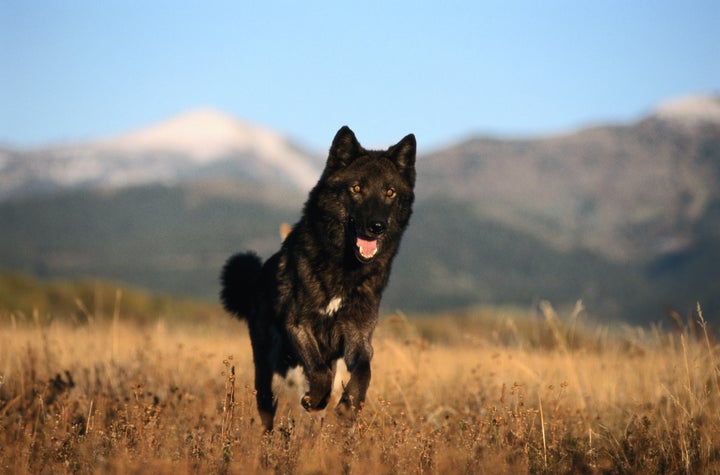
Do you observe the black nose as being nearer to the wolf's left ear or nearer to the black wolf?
the black wolf

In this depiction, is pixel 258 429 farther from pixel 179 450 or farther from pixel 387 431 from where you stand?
A: pixel 387 431

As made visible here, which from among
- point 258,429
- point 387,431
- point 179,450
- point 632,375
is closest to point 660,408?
point 632,375

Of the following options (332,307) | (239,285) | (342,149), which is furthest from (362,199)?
(239,285)

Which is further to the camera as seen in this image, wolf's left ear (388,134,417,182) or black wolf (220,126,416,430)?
wolf's left ear (388,134,417,182)

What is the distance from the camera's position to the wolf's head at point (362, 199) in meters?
6.76

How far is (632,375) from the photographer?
9.70 meters

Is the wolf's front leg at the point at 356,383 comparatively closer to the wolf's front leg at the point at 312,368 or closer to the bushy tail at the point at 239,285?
the wolf's front leg at the point at 312,368

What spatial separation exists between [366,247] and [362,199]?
16.1 inches

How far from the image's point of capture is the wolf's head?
22.2 feet

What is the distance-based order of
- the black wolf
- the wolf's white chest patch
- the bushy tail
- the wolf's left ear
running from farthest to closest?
the bushy tail → the wolf's left ear → the wolf's white chest patch → the black wolf

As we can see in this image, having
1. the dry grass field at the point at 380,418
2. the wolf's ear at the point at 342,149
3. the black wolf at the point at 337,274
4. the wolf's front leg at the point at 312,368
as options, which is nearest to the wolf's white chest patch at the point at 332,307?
the black wolf at the point at 337,274

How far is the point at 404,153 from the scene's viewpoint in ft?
24.1

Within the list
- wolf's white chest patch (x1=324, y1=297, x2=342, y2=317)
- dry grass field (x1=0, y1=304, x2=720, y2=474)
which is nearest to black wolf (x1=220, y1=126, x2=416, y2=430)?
wolf's white chest patch (x1=324, y1=297, x2=342, y2=317)

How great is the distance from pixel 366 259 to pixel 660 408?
3.53 meters
